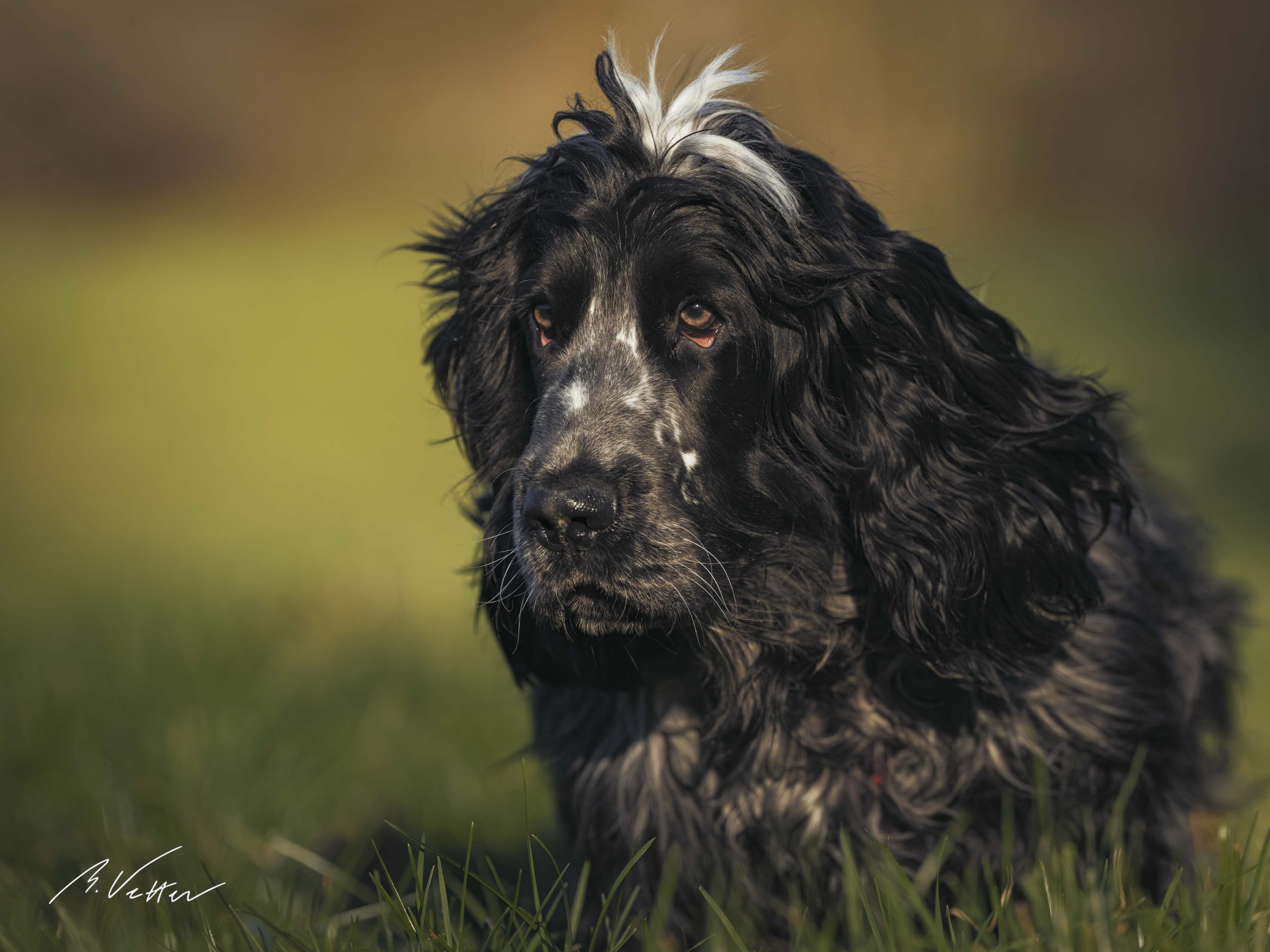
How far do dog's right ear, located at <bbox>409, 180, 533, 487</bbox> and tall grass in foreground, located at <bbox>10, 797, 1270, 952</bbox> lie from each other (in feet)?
3.37

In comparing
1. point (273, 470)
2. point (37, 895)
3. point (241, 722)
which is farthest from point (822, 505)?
point (273, 470)

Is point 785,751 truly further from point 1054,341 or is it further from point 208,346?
point 208,346

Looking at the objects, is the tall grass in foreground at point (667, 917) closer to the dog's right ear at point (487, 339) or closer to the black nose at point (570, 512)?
the black nose at point (570, 512)

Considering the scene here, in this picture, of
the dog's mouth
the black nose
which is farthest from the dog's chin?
the black nose

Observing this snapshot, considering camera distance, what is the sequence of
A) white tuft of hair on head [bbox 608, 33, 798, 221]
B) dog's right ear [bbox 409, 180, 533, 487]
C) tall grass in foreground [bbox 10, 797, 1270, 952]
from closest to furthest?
1. tall grass in foreground [bbox 10, 797, 1270, 952]
2. white tuft of hair on head [bbox 608, 33, 798, 221]
3. dog's right ear [bbox 409, 180, 533, 487]

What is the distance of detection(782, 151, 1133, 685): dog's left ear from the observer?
271 cm

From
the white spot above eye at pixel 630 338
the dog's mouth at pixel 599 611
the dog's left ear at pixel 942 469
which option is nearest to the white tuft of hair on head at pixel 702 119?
the dog's left ear at pixel 942 469

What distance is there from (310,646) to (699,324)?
10.3 ft

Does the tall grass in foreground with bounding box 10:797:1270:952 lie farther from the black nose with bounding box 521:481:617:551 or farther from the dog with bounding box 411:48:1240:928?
the black nose with bounding box 521:481:617:551

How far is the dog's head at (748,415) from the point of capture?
8.26ft

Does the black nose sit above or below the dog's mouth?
above

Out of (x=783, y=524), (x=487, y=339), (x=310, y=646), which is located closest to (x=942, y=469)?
(x=783, y=524)

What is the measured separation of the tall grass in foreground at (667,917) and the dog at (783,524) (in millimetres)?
123

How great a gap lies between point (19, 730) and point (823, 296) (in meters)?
3.19
